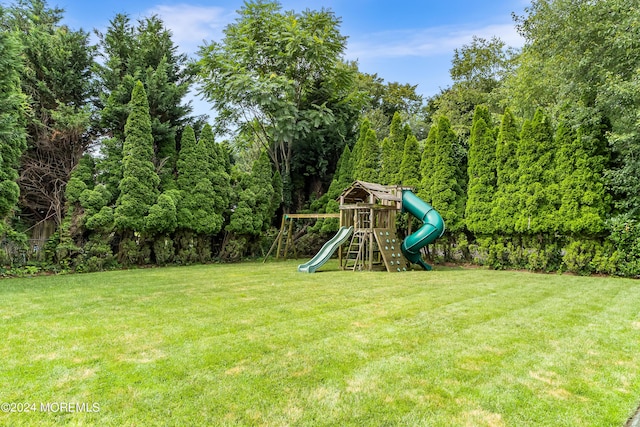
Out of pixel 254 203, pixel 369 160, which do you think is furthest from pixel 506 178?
pixel 254 203

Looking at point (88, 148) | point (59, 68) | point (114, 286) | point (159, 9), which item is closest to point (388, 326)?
point (114, 286)

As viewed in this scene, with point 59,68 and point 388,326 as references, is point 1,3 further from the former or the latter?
point 388,326

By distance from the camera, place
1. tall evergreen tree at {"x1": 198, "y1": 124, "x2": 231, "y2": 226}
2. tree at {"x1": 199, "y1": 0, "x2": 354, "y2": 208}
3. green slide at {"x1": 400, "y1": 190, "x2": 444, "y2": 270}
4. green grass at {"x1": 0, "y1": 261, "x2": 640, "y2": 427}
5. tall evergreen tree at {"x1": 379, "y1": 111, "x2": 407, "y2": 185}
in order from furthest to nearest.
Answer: tree at {"x1": 199, "y1": 0, "x2": 354, "y2": 208}, tall evergreen tree at {"x1": 379, "y1": 111, "x2": 407, "y2": 185}, tall evergreen tree at {"x1": 198, "y1": 124, "x2": 231, "y2": 226}, green slide at {"x1": 400, "y1": 190, "x2": 444, "y2": 270}, green grass at {"x1": 0, "y1": 261, "x2": 640, "y2": 427}

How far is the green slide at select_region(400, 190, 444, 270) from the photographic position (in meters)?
10.2

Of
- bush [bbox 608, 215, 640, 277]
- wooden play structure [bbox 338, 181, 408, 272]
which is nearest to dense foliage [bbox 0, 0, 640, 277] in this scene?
bush [bbox 608, 215, 640, 277]

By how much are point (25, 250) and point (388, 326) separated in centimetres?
967

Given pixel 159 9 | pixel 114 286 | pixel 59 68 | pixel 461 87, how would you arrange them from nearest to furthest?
pixel 114 286
pixel 59 68
pixel 159 9
pixel 461 87

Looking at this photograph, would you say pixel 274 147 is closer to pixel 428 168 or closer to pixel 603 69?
pixel 428 168

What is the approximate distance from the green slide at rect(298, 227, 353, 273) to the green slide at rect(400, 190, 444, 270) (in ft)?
5.91

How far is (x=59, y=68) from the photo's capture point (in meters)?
10.9

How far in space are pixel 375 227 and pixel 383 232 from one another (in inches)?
12.2

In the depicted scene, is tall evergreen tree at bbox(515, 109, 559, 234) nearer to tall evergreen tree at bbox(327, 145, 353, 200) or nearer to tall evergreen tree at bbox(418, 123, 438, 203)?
tall evergreen tree at bbox(418, 123, 438, 203)

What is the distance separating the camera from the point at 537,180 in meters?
10.0

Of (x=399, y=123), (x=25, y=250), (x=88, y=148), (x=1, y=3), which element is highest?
(x=1, y=3)
